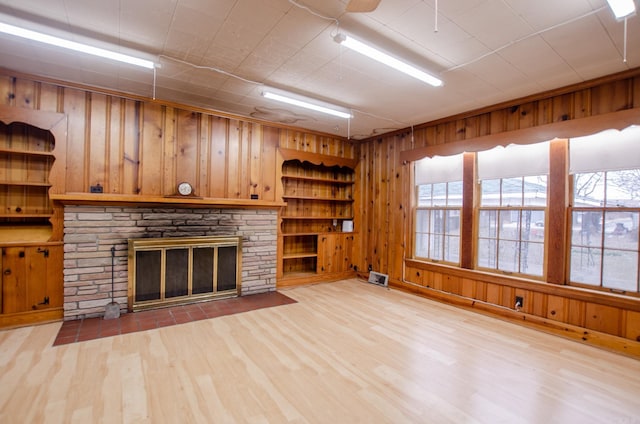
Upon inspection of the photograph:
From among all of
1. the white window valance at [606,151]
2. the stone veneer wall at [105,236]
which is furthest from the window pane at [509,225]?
the stone veneer wall at [105,236]

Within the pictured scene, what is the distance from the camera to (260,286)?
15.6 ft

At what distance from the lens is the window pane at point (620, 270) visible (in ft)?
9.74

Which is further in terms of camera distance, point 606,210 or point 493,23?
point 606,210

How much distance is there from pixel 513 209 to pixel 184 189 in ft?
14.6

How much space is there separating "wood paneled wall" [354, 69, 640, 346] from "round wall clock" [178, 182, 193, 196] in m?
3.19

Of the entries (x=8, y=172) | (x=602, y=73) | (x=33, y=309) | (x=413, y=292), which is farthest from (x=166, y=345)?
(x=602, y=73)

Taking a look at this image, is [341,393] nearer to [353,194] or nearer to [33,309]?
[33,309]

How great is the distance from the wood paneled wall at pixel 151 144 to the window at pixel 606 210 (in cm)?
402

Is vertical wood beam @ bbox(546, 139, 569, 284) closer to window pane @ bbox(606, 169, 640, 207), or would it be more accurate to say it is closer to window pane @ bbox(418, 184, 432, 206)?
window pane @ bbox(606, 169, 640, 207)

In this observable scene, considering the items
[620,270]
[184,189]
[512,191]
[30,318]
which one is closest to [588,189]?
[512,191]

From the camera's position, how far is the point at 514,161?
12.5 feet

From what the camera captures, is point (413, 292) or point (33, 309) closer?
point (33, 309)

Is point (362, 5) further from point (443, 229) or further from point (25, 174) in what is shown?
point (25, 174)

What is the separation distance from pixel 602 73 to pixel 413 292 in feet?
11.7
